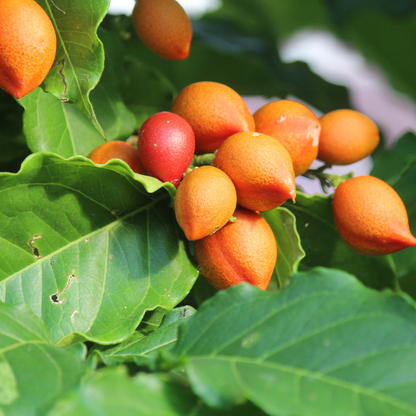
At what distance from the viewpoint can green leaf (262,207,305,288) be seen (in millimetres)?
687

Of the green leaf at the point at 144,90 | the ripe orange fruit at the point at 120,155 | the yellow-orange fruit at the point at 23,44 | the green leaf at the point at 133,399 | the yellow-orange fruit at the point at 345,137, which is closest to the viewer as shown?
the green leaf at the point at 133,399

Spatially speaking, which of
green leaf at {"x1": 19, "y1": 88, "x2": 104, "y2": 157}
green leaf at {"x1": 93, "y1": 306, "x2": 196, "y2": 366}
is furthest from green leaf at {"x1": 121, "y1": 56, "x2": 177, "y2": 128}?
green leaf at {"x1": 93, "y1": 306, "x2": 196, "y2": 366}

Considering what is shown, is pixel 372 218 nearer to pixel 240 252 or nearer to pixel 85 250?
pixel 240 252

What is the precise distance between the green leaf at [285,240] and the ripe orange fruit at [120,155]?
216 mm

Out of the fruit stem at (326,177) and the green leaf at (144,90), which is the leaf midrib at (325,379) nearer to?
the fruit stem at (326,177)

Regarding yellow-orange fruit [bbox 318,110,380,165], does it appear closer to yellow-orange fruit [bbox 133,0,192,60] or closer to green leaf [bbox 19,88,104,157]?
yellow-orange fruit [bbox 133,0,192,60]

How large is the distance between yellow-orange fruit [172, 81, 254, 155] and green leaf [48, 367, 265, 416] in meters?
0.37

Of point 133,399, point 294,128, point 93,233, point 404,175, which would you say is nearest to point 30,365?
point 133,399

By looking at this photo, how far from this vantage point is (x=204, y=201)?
560 mm

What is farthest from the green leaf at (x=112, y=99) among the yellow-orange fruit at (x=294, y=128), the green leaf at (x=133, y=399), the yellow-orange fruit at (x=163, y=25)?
the green leaf at (x=133, y=399)

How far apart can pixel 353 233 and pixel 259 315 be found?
0.27 m

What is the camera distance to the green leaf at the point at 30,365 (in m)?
0.39

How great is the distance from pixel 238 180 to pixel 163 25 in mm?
259

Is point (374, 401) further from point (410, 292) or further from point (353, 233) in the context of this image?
point (410, 292)
